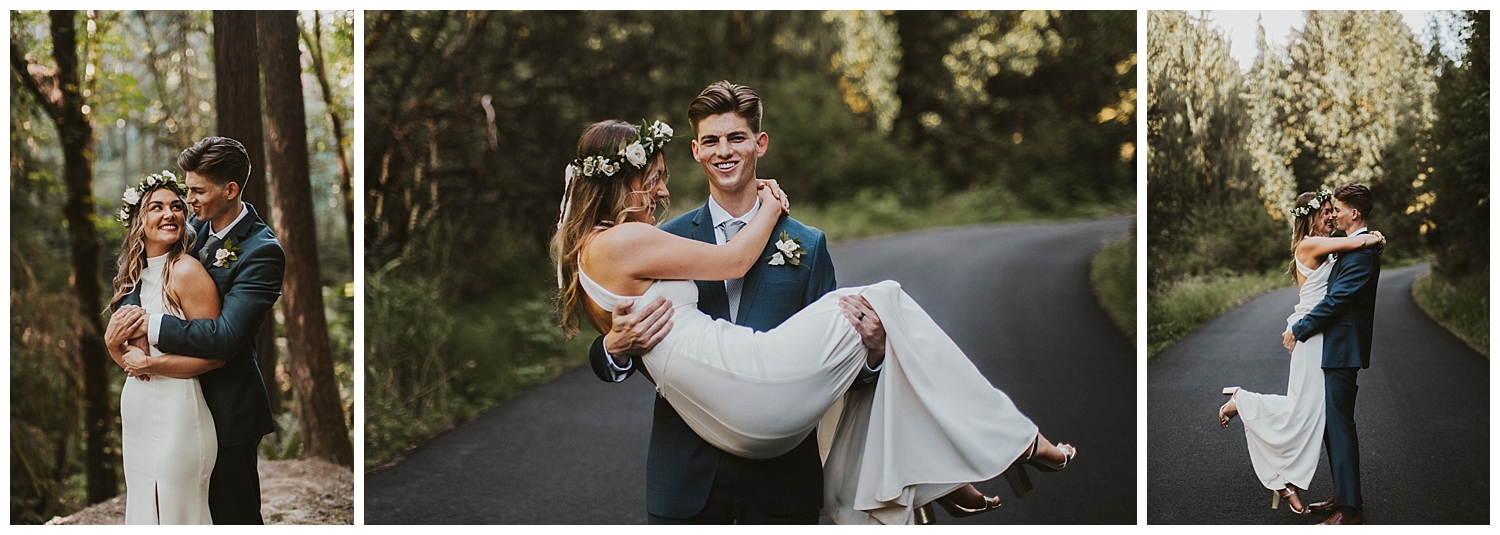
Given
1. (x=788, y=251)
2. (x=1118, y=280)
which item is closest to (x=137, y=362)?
(x=788, y=251)

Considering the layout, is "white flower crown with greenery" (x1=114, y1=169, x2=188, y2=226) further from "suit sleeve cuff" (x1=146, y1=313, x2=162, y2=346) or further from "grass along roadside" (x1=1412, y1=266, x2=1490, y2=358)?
"grass along roadside" (x1=1412, y1=266, x2=1490, y2=358)

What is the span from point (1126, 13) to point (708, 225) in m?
2.42

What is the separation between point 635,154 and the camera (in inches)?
119

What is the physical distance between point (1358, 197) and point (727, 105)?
8.86 ft

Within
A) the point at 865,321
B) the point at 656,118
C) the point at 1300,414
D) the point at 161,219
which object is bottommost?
the point at 1300,414

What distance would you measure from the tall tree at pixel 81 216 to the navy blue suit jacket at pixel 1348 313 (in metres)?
5.72

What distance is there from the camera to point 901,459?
3279 mm

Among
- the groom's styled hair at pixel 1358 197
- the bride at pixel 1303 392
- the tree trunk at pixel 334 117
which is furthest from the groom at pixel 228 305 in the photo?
the groom's styled hair at pixel 1358 197

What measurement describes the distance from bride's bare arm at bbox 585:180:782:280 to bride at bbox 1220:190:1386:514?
2.34m

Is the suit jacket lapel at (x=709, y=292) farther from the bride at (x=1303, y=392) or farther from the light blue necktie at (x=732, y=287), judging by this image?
the bride at (x=1303, y=392)

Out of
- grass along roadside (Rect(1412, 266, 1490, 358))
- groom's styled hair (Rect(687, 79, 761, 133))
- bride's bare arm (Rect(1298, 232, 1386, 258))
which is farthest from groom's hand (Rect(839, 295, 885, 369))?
grass along roadside (Rect(1412, 266, 1490, 358))

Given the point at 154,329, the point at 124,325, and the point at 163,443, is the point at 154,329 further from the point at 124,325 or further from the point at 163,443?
the point at 163,443

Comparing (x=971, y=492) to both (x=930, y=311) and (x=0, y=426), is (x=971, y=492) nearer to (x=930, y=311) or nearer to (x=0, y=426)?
(x=930, y=311)
